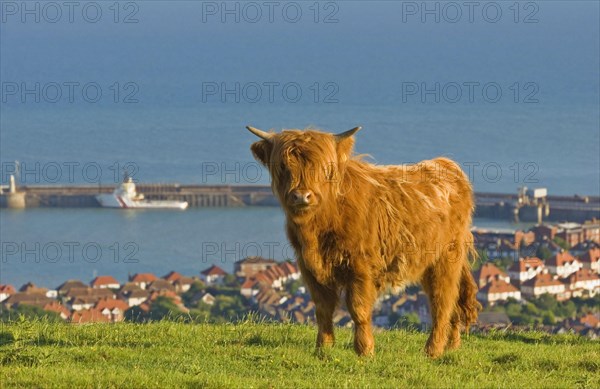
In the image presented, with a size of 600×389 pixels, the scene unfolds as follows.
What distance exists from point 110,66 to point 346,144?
186868 mm

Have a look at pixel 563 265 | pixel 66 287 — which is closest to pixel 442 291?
pixel 66 287

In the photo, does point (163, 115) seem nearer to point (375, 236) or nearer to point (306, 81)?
point (306, 81)

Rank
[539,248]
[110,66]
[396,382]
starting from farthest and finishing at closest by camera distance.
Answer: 1. [110,66]
2. [539,248]
3. [396,382]

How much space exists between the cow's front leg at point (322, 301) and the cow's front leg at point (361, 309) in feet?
0.64

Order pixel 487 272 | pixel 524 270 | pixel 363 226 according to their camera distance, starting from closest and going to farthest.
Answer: pixel 363 226, pixel 487 272, pixel 524 270

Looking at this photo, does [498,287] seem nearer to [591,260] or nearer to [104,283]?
[591,260]

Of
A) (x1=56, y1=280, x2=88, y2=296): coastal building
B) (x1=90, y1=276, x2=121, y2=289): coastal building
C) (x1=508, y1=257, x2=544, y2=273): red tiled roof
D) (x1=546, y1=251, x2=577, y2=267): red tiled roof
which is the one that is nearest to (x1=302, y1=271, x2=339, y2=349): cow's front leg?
(x1=56, y1=280, x2=88, y2=296): coastal building

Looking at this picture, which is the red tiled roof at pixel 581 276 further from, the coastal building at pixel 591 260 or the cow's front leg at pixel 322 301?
the cow's front leg at pixel 322 301

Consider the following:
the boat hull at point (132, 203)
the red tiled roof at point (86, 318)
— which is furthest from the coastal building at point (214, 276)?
the boat hull at point (132, 203)

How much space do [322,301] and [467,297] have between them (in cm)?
136

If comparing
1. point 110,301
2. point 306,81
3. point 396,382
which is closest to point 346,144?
point 396,382

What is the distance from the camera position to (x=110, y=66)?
190625 mm

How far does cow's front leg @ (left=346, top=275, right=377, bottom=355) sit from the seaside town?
21.1 meters

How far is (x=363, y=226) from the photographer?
7223 millimetres
